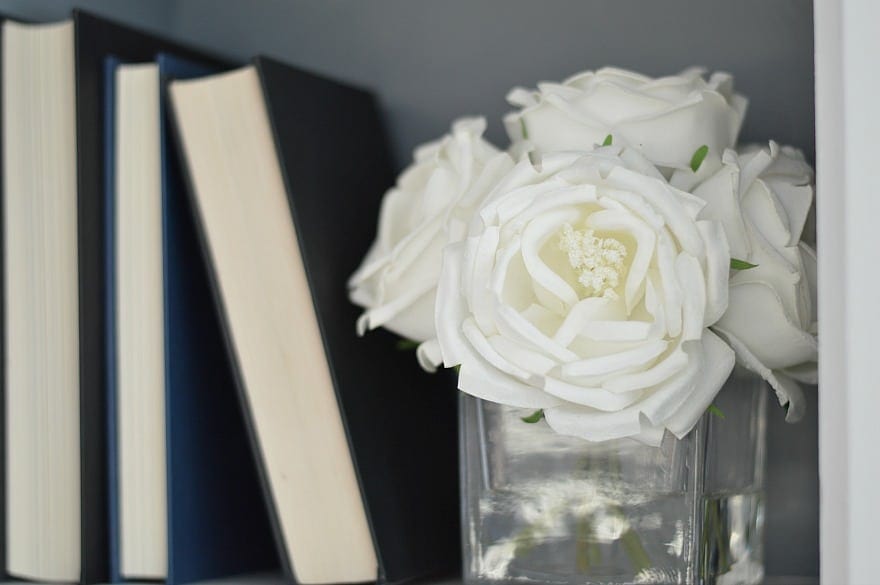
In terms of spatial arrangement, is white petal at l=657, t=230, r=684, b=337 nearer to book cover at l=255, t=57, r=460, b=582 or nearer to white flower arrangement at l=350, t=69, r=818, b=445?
white flower arrangement at l=350, t=69, r=818, b=445

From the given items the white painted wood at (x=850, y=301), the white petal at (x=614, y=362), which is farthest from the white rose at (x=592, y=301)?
the white painted wood at (x=850, y=301)

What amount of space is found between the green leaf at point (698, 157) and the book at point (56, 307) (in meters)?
0.41

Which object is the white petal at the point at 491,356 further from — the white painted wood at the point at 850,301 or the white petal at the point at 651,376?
the white painted wood at the point at 850,301

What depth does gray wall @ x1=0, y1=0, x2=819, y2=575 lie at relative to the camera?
773 millimetres

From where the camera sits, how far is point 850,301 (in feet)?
1.44

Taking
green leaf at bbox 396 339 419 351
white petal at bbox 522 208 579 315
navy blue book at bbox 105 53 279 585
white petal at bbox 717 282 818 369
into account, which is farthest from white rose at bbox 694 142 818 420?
navy blue book at bbox 105 53 279 585

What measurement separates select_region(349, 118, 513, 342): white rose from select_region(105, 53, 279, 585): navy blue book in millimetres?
124

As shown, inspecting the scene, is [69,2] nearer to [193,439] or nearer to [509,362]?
[193,439]

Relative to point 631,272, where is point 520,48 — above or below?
above

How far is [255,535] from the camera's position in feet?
2.73

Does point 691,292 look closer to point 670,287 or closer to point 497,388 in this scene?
point 670,287

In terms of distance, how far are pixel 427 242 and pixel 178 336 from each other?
0.20 metres

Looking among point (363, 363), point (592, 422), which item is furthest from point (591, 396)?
point (363, 363)

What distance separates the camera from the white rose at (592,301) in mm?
555
